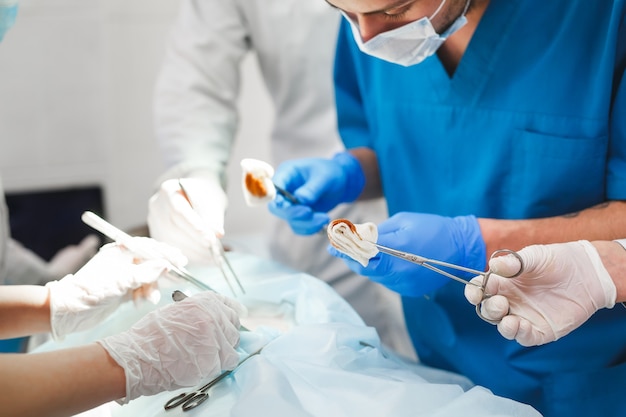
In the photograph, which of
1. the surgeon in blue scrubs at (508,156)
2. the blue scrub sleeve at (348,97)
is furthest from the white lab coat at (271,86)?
the surgeon in blue scrubs at (508,156)

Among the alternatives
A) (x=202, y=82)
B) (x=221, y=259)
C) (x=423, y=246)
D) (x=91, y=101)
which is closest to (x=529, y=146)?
(x=423, y=246)

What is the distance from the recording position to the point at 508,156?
5.32ft

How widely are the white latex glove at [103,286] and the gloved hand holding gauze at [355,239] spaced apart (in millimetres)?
432

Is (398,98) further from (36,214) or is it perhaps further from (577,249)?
(36,214)

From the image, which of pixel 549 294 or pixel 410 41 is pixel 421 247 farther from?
pixel 410 41

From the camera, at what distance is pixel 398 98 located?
1.86 metres

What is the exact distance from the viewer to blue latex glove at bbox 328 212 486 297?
1.49 m

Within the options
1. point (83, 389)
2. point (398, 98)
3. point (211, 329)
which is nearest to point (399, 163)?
point (398, 98)

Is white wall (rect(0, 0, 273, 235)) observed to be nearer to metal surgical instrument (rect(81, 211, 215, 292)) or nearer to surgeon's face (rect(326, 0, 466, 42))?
metal surgical instrument (rect(81, 211, 215, 292))

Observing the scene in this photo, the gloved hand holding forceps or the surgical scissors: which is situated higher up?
the gloved hand holding forceps

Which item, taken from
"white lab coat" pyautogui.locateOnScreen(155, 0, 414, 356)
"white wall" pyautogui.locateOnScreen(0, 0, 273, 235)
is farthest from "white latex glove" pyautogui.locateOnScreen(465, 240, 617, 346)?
"white wall" pyautogui.locateOnScreen(0, 0, 273, 235)

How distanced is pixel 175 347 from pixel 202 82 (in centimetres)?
124

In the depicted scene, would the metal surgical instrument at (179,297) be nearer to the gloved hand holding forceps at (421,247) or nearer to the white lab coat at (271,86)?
the gloved hand holding forceps at (421,247)

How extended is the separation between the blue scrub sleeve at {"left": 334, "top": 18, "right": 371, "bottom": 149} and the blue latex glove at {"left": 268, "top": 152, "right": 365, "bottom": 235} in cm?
12
